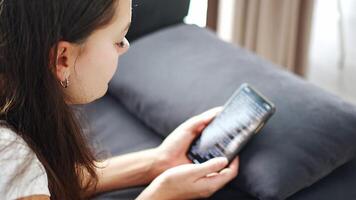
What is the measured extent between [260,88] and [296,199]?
0.81ft

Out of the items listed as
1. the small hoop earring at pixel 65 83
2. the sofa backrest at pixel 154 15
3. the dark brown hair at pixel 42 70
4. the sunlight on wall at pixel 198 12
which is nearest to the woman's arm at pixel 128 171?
the dark brown hair at pixel 42 70

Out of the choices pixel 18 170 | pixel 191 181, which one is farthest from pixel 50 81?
pixel 191 181

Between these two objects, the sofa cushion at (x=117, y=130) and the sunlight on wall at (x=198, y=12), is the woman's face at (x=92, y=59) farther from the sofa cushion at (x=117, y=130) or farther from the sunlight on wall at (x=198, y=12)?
the sunlight on wall at (x=198, y=12)

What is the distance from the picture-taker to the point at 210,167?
3.70 feet

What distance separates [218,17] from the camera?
205 centimetres

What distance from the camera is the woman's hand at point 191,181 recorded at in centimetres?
111

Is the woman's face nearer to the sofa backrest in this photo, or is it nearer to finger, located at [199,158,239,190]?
finger, located at [199,158,239,190]

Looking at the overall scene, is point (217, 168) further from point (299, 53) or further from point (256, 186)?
point (299, 53)

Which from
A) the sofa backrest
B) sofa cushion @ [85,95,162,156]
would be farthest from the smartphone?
the sofa backrest

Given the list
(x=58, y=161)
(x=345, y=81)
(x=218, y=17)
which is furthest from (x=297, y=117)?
(x=345, y=81)

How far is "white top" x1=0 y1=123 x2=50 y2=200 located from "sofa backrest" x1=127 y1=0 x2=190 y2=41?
0.74 metres

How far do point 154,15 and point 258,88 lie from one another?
448mm

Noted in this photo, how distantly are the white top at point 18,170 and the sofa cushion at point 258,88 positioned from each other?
0.43 m

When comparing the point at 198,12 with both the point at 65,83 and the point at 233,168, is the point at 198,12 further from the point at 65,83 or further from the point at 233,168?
the point at 65,83
